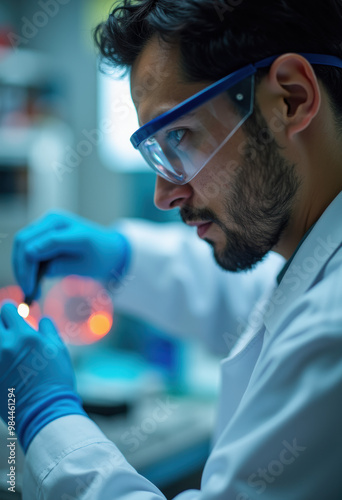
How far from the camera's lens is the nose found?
105cm

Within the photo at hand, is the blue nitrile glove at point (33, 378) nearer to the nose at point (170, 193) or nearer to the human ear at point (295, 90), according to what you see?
the nose at point (170, 193)

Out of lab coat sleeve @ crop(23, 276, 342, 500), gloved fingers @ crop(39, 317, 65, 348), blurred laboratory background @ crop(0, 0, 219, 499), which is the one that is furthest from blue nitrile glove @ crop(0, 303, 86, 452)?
blurred laboratory background @ crop(0, 0, 219, 499)

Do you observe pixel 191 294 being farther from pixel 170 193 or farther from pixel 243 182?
pixel 243 182

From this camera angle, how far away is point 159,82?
3.05 ft

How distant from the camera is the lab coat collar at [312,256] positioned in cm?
89

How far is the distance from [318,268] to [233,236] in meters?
0.20

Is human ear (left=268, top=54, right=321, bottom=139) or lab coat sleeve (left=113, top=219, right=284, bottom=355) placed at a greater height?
human ear (left=268, top=54, right=321, bottom=139)

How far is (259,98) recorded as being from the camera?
2.95 ft

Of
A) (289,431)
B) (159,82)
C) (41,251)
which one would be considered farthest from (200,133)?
(41,251)

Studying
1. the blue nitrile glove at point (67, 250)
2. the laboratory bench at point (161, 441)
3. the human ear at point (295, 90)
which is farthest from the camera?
the blue nitrile glove at point (67, 250)

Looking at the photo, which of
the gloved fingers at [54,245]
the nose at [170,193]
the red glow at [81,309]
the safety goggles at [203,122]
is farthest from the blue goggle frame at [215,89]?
the red glow at [81,309]

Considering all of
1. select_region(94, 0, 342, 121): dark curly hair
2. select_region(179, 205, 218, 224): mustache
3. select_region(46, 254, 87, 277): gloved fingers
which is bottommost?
select_region(46, 254, 87, 277): gloved fingers

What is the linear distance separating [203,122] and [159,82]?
11 centimetres

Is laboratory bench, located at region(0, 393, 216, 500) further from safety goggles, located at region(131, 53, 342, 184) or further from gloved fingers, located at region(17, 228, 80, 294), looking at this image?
safety goggles, located at region(131, 53, 342, 184)
